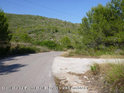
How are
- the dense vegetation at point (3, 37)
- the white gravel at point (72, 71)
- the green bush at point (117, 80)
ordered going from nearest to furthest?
the green bush at point (117, 80), the white gravel at point (72, 71), the dense vegetation at point (3, 37)

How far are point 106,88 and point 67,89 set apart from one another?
49.0 inches

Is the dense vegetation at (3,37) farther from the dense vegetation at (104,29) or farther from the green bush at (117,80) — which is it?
the green bush at (117,80)

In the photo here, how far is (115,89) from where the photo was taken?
3.30 m

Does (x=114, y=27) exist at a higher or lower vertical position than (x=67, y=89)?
higher

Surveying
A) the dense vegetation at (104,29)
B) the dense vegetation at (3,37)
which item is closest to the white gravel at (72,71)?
the dense vegetation at (104,29)

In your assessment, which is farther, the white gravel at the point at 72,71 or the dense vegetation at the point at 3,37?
the dense vegetation at the point at 3,37

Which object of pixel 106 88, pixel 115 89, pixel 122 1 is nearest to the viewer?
pixel 115 89

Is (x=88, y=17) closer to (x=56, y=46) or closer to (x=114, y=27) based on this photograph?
(x=114, y=27)

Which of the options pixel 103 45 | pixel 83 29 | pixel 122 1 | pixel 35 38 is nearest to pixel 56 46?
pixel 35 38

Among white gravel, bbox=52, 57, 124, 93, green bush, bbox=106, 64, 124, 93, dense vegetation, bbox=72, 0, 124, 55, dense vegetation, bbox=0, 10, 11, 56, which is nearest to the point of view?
green bush, bbox=106, 64, 124, 93

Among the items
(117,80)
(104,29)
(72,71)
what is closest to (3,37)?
(72,71)

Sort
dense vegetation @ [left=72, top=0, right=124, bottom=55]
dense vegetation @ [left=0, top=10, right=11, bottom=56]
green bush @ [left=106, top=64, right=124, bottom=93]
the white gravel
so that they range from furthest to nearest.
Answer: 1. dense vegetation @ [left=0, top=10, right=11, bottom=56]
2. dense vegetation @ [left=72, top=0, right=124, bottom=55]
3. the white gravel
4. green bush @ [left=106, top=64, right=124, bottom=93]

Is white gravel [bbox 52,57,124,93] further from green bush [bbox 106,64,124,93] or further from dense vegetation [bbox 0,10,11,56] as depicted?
dense vegetation [bbox 0,10,11,56]

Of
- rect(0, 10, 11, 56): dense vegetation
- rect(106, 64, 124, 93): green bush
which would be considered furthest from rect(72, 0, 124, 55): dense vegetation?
rect(0, 10, 11, 56): dense vegetation
